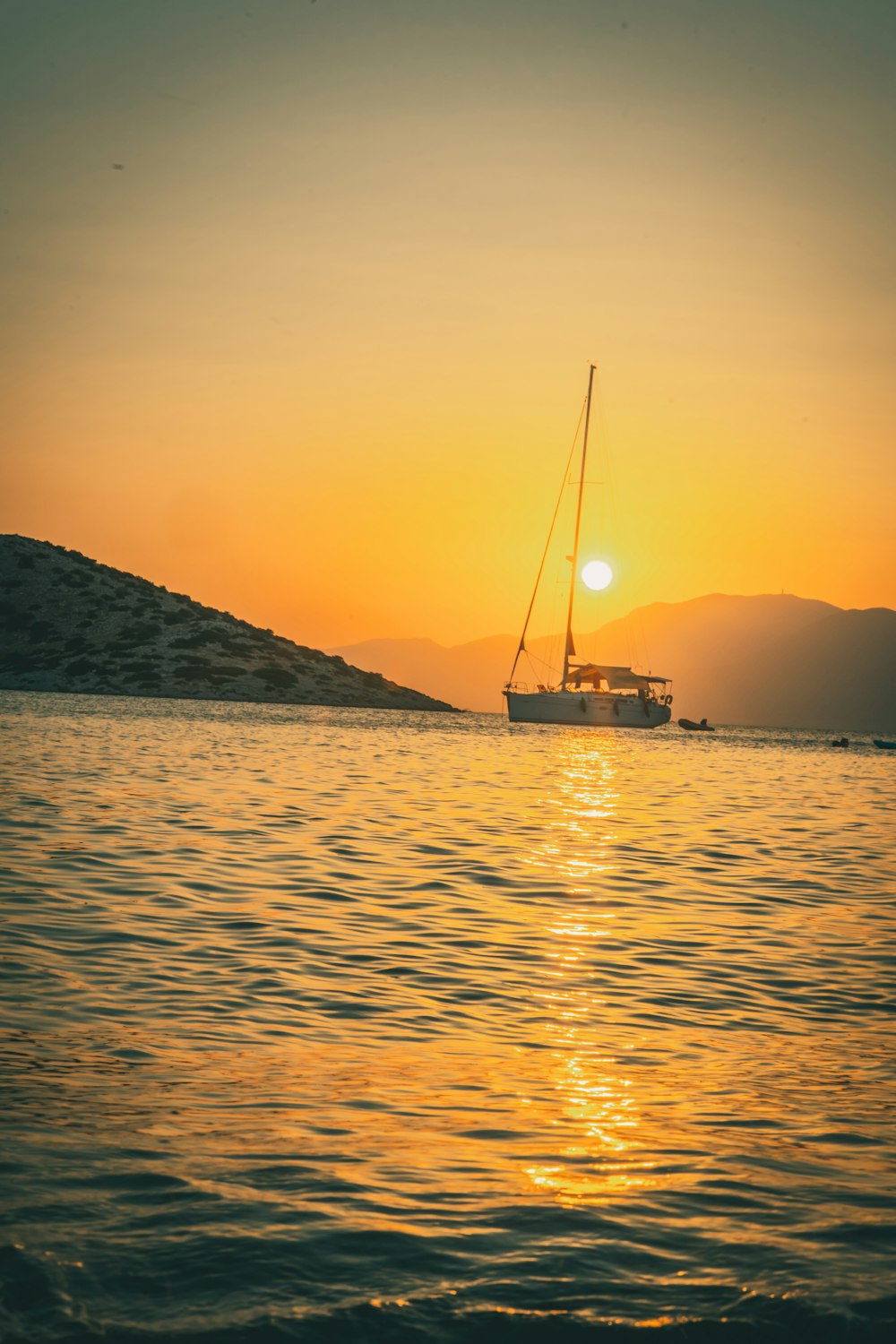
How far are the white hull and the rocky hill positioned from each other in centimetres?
4059

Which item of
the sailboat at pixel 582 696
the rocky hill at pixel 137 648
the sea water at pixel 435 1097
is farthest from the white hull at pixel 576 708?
the sea water at pixel 435 1097

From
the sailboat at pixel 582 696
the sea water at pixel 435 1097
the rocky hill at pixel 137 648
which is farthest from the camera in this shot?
the rocky hill at pixel 137 648

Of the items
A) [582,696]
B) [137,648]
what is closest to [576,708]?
[582,696]

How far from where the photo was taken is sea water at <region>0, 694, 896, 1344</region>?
5473 millimetres

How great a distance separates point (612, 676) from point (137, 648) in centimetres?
6525

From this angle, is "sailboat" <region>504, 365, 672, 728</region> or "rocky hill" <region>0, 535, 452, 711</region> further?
"rocky hill" <region>0, 535, 452, 711</region>

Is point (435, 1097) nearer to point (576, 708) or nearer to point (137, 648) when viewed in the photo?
point (576, 708)

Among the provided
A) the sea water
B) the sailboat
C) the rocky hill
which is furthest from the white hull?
the sea water

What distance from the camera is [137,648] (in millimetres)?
156000

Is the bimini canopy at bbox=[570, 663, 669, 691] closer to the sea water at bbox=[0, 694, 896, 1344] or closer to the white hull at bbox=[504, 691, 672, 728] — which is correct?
the white hull at bbox=[504, 691, 672, 728]

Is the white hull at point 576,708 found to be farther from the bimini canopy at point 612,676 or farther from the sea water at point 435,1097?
the sea water at point 435,1097

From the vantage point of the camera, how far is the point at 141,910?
1488 centimetres

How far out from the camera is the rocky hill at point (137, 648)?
5655 inches

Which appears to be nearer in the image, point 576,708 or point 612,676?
point 576,708
